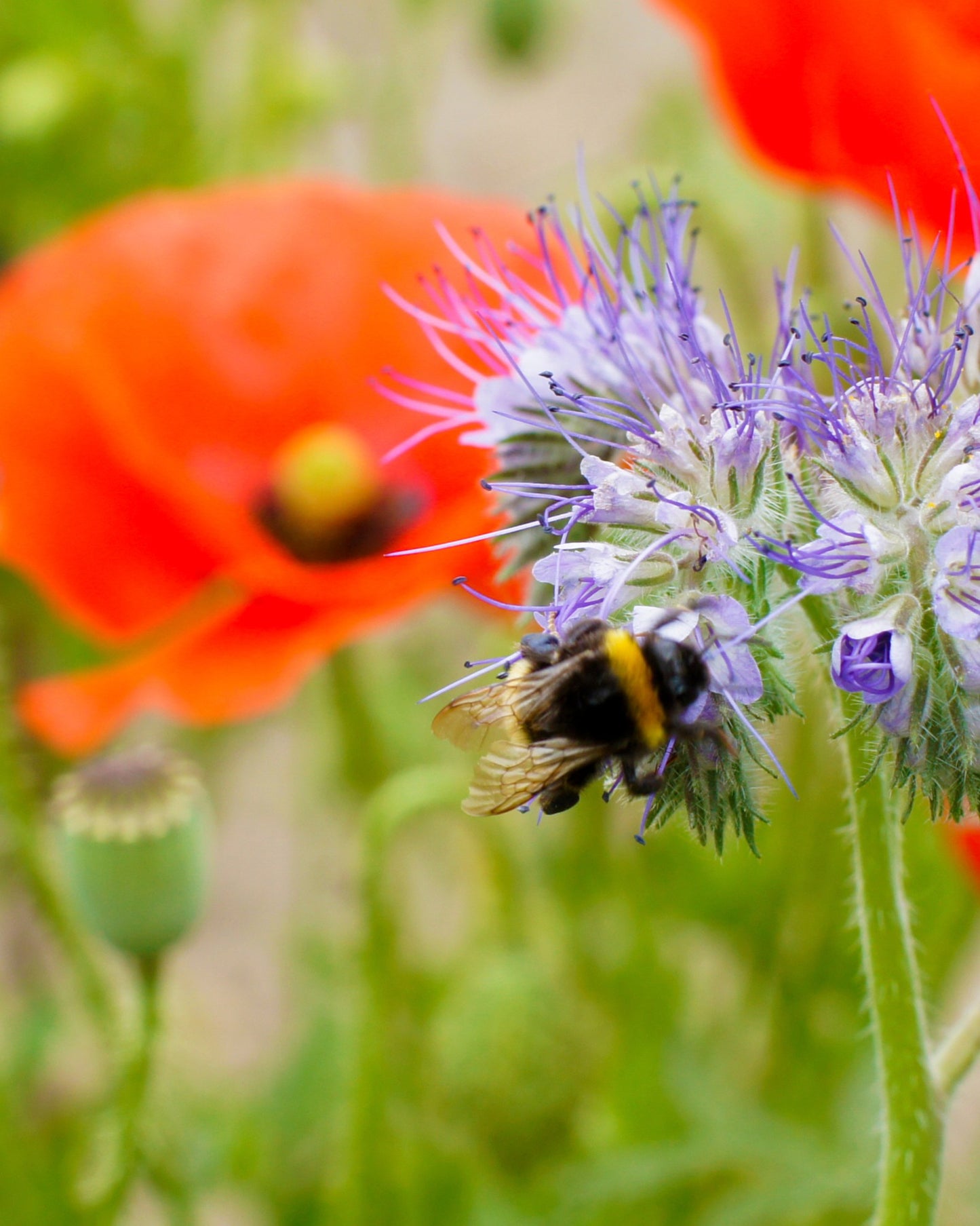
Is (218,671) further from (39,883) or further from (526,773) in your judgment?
(526,773)

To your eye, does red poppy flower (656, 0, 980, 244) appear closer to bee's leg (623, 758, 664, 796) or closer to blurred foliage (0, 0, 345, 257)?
bee's leg (623, 758, 664, 796)

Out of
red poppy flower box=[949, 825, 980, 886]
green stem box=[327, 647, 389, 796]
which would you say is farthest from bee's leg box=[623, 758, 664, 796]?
green stem box=[327, 647, 389, 796]

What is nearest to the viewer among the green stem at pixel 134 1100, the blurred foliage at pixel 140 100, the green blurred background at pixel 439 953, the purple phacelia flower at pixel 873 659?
the purple phacelia flower at pixel 873 659

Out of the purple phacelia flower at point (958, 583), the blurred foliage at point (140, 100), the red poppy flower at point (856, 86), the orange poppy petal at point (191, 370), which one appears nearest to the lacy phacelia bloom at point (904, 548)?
the purple phacelia flower at point (958, 583)

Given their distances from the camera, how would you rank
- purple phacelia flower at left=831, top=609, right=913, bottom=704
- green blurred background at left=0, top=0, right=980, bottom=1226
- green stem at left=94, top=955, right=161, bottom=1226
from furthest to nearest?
green blurred background at left=0, top=0, right=980, bottom=1226 < green stem at left=94, top=955, right=161, bottom=1226 < purple phacelia flower at left=831, top=609, right=913, bottom=704

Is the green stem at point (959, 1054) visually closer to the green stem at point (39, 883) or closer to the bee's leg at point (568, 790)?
the bee's leg at point (568, 790)
